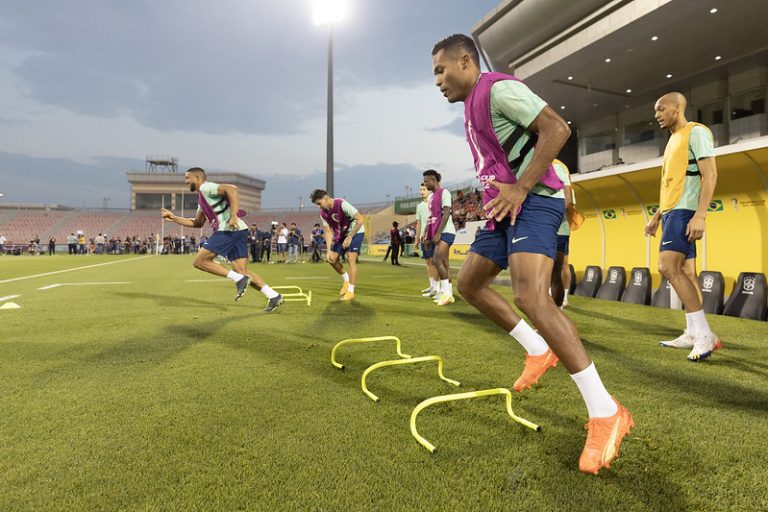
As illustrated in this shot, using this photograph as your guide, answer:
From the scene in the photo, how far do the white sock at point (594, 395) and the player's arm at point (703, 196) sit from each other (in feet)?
7.80

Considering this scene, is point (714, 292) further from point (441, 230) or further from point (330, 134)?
point (330, 134)

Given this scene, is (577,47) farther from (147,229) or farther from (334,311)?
(147,229)

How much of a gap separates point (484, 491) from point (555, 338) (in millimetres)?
763

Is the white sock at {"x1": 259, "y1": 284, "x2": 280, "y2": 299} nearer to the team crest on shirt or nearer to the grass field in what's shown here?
the grass field

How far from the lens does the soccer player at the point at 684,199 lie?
3582mm

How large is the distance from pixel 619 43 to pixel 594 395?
21665mm

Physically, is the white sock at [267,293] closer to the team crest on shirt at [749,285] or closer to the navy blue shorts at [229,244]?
the navy blue shorts at [229,244]

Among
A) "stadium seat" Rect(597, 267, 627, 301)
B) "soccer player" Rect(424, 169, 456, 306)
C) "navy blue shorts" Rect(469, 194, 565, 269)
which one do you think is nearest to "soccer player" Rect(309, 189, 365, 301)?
"soccer player" Rect(424, 169, 456, 306)

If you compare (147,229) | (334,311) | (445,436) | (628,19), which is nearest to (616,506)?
(445,436)

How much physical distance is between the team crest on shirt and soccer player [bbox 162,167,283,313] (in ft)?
21.3

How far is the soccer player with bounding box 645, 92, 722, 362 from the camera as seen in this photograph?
3.58m

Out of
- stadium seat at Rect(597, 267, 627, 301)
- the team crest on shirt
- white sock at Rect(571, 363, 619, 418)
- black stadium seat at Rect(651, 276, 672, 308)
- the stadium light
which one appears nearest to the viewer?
white sock at Rect(571, 363, 619, 418)

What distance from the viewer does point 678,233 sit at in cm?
375

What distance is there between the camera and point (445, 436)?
2.02m
